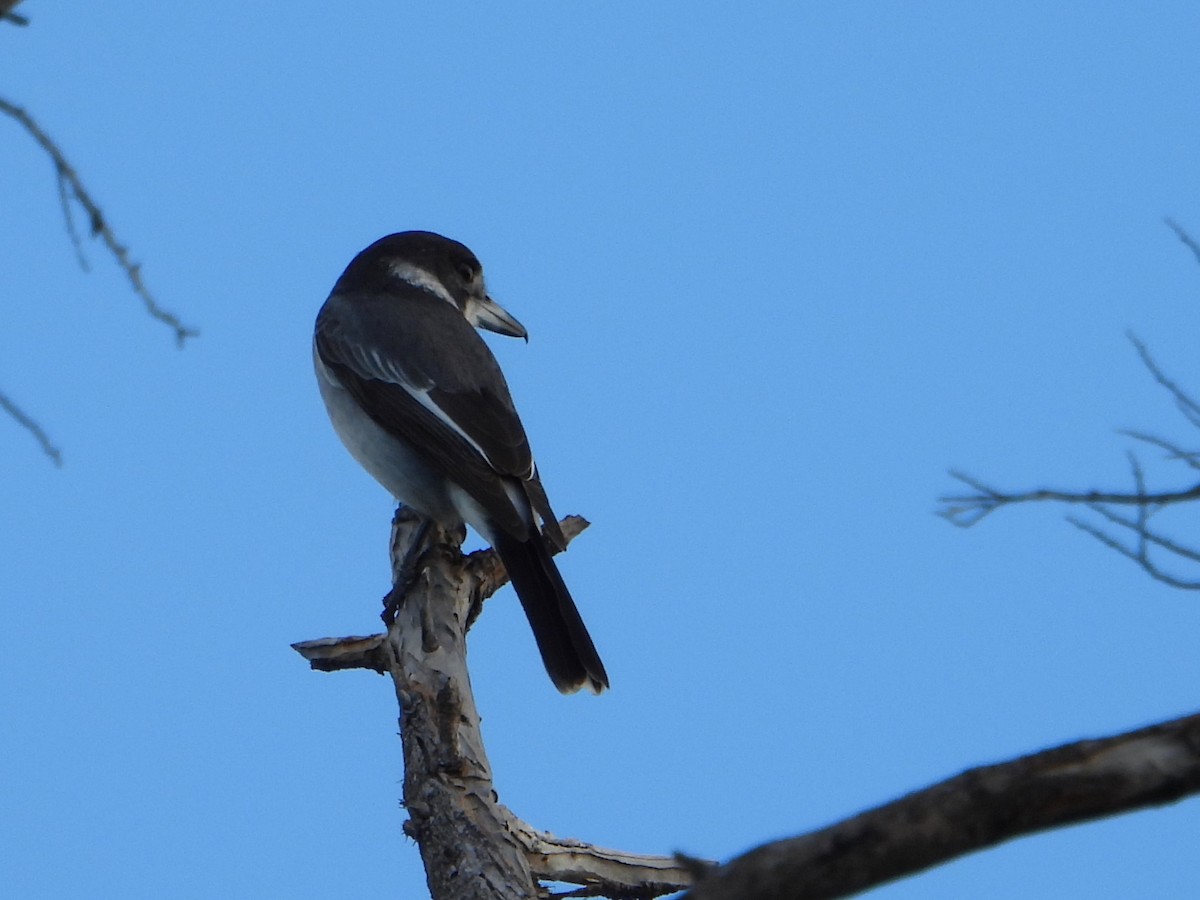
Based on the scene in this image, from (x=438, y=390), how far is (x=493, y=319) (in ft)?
5.41

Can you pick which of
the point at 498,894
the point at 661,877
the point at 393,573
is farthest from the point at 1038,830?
the point at 393,573

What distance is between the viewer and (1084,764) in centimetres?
182

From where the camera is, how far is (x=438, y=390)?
5727 millimetres

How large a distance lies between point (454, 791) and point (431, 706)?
0.30 m

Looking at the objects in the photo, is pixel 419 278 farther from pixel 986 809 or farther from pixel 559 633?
pixel 986 809

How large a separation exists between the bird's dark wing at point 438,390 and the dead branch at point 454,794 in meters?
0.69

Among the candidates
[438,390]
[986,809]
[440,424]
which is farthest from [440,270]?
[986,809]

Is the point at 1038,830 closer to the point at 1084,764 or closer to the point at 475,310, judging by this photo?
the point at 1084,764

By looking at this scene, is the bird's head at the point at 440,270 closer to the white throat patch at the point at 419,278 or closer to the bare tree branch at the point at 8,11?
the white throat patch at the point at 419,278

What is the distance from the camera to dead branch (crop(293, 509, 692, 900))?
3.81 meters

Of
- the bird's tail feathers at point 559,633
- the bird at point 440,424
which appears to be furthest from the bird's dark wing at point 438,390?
the bird's tail feathers at point 559,633

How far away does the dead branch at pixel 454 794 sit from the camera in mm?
3807

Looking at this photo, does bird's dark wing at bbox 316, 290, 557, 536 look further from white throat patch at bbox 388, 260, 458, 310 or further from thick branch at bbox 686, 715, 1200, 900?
thick branch at bbox 686, 715, 1200, 900

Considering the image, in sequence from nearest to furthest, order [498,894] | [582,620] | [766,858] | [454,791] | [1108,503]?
[766,858] → [1108,503] → [498,894] → [454,791] → [582,620]
